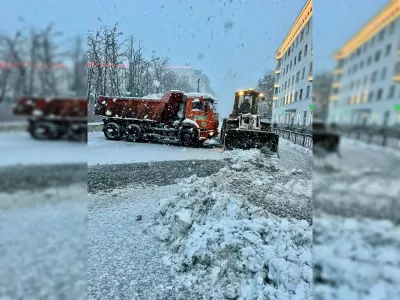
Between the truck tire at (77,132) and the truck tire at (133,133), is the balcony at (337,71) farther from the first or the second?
the truck tire at (133,133)

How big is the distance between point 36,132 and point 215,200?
106 inches

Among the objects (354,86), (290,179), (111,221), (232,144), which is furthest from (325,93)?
(232,144)

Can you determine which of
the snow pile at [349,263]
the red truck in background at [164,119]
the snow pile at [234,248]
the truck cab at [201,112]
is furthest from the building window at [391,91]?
the truck cab at [201,112]

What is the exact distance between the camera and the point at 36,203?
1.00 metres

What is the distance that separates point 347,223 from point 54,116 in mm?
890

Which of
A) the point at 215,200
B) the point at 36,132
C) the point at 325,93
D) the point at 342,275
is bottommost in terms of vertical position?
the point at 215,200

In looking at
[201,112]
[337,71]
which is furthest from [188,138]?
[337,71]

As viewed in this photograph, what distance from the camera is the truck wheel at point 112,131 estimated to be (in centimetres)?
1157

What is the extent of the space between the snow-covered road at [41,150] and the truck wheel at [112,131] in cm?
1119

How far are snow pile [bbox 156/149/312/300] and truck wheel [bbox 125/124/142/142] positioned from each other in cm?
825

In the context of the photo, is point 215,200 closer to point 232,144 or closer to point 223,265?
point 223,265

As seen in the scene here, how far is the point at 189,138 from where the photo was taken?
1059 centimetres

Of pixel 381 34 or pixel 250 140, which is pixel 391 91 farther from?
pixel 250 140

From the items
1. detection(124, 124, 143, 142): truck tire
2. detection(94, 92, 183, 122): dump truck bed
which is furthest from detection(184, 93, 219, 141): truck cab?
detection(124, 124, 143, 142): truck tire
